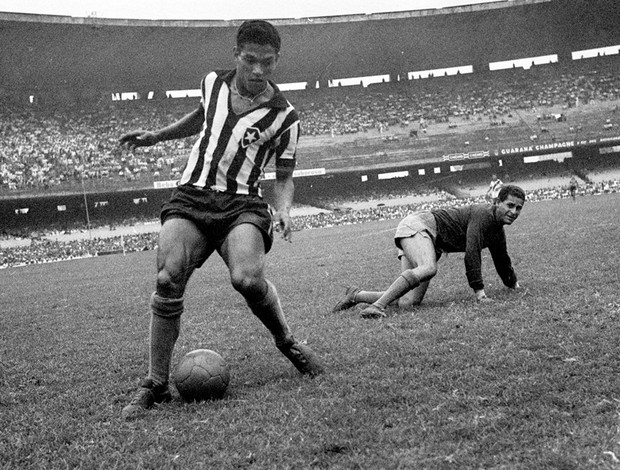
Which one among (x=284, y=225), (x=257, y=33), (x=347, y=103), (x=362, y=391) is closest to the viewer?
(x=362, y=391)

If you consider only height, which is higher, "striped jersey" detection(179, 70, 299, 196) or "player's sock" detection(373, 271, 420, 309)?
"striped jersey" detection(179, 70, 299, 196)

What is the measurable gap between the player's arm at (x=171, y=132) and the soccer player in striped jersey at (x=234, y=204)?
10 cm

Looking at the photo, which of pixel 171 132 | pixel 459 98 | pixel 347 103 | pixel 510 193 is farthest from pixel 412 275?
pixel 459 98

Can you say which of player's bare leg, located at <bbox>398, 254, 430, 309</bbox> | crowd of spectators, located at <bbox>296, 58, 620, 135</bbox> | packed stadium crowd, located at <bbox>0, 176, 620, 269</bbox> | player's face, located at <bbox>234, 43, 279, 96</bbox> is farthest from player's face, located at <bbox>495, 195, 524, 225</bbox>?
crowd of spectators, located at <bbox>296, 58, 620, 135</bbox>

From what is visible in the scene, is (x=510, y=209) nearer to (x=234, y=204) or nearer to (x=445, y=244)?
(x=445, y=244)

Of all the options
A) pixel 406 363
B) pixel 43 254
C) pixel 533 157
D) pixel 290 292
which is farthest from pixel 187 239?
pixel 533 157

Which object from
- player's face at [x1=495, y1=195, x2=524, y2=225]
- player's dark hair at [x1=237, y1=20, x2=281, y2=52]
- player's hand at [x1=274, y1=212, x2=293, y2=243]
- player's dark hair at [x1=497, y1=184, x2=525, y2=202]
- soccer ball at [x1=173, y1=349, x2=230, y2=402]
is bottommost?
soccer ball at [x1=173, y1=349, x2=230, y2=402]

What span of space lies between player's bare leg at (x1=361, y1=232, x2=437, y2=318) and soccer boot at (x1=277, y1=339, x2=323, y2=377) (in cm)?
216

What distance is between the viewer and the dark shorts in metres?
4.19

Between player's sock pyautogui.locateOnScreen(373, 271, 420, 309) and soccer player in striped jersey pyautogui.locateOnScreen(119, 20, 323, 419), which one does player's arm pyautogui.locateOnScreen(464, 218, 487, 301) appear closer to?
player's sock pyautogui.locateOnScreen(373, 271, 420, 309)

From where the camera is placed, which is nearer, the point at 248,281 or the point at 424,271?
the point at 248,281

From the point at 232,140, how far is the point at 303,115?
47.9 metres

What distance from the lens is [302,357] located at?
169 inches

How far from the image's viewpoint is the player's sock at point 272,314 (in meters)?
4.17
